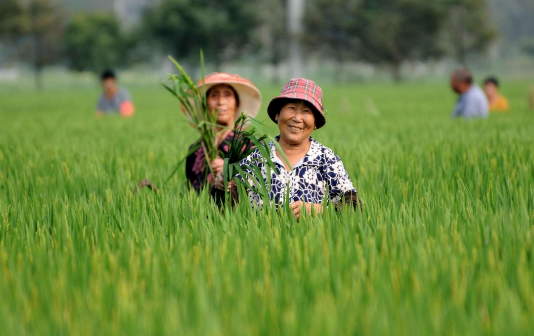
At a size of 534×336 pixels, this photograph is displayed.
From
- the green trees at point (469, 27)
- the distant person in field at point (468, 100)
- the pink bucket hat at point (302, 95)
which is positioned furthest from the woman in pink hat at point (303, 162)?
the green trees at point (469, 27)

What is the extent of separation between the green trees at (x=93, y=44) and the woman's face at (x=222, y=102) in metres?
42.3

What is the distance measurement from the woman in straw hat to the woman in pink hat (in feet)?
2.39

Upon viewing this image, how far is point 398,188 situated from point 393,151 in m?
1.73

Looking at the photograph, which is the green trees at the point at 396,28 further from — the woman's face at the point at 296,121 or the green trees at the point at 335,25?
the woman's face at the point at 296,121

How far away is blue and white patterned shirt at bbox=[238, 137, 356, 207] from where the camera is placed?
9.09 feet

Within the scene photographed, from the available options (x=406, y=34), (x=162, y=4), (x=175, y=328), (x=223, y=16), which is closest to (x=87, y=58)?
(x=162, y=4)

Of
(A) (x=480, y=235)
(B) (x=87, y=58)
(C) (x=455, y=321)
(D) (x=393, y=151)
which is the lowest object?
(C) (x=455, y=321)

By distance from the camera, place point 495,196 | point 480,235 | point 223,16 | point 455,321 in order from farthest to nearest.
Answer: point 223,16 < point 495,196 < point 480,235 < point 455,321

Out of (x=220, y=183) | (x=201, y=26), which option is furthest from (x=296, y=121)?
(x=201, y=26)

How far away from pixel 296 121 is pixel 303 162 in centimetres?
21

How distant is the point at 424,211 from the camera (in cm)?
270

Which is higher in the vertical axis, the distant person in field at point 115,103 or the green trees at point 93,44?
the green trees at point 93,44

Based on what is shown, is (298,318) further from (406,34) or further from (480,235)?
(406,34)

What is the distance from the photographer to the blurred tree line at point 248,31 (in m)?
40.6
